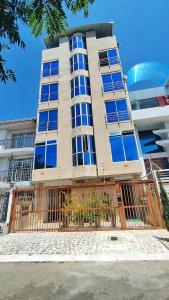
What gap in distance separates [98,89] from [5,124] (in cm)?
1173

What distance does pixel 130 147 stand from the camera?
55.2 ft

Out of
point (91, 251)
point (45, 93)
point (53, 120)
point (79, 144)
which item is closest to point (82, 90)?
point (45, 93)

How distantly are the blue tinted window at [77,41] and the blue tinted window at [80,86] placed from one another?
5364 mm

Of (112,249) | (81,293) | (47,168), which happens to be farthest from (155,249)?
(47,168)

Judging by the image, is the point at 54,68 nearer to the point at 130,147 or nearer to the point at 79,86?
the point at 79,86

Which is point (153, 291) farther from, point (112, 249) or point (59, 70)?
point (59, 70)

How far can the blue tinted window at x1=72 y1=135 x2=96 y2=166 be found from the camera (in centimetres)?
1672

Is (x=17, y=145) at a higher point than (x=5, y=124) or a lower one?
lower

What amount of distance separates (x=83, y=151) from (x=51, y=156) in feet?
10.7

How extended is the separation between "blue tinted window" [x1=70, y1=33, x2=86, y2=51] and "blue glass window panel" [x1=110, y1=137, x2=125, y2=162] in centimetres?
1374

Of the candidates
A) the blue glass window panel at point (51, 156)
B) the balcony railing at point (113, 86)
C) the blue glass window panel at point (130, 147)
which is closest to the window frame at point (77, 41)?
the balcony railing at point (113, 86)

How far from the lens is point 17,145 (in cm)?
2116

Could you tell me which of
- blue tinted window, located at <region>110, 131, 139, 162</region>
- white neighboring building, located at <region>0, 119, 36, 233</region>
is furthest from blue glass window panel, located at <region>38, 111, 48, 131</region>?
blue tinted window, located at <region>110, 131, 139, 162</region>

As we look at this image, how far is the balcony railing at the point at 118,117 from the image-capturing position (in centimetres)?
1828
